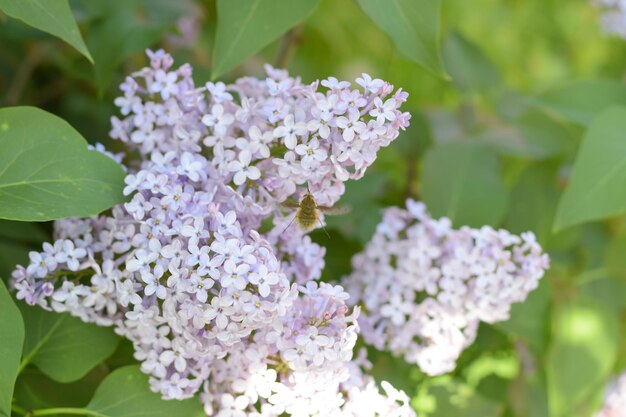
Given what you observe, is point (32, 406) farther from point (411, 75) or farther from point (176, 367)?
point (411, 75)

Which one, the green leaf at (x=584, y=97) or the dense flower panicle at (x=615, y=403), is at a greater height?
the green leaf at (x=584, y=97)

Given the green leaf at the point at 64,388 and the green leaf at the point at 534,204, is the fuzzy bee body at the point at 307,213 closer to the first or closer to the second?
the green leaf at the point at 64,388

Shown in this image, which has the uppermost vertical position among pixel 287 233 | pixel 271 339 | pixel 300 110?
pixel 300 110

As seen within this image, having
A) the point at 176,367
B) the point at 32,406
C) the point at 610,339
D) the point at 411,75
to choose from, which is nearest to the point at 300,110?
the point at 176,367

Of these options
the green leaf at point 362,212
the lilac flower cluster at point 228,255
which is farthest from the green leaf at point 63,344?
the green leaf at point 362,212

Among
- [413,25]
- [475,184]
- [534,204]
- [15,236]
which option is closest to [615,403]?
A: [534,204]

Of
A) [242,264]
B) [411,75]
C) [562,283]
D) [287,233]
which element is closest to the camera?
[242,264]

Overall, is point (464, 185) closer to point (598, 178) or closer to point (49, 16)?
point (598, 178)
